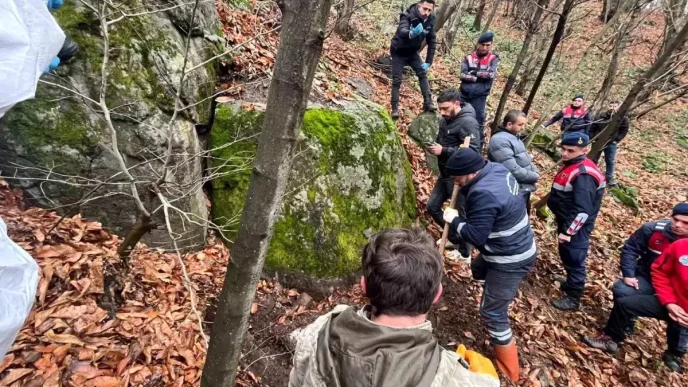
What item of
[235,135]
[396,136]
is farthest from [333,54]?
[235,135]

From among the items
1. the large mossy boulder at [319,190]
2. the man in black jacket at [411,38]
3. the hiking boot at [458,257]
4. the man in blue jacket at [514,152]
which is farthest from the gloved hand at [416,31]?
the hiking boot at [458,257]

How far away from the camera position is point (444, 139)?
5113mm

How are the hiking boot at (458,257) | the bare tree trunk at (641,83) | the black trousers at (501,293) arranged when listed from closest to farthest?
1. the black trousers at (501,293)
2. the bare tree trunk at (641,83)
3. the hiking boot at (458,257)

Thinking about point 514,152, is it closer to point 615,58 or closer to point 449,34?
point 615,58

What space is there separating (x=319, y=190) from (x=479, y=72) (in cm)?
450

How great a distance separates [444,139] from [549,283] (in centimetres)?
267

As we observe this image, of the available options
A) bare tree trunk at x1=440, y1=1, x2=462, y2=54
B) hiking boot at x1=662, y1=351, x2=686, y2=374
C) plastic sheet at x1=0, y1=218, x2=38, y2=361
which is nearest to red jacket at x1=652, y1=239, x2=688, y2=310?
hiking boot at x1=662, y1=351, x2=686, y2=374

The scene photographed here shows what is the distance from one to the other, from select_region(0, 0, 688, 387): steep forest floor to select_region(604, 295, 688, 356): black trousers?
30cm

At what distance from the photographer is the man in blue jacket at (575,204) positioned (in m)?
4.36

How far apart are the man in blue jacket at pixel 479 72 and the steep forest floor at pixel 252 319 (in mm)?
1290

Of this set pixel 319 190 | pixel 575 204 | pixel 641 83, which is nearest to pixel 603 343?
pixel 575 204

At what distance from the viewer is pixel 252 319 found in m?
3.49

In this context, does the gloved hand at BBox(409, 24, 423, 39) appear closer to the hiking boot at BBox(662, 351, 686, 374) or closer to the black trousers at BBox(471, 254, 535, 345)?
the black trousers at BBox(471, 254, 535, 345)

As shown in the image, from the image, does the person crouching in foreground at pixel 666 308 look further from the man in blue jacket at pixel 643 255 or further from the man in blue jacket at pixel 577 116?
the man in blue jacket at pixel 577 116
